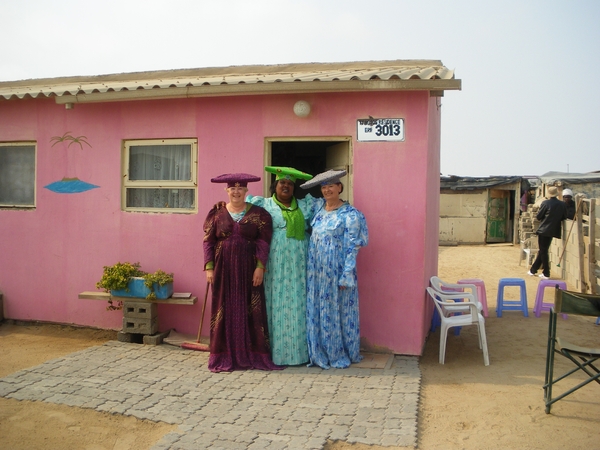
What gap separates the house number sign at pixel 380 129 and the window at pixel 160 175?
6.67 feet

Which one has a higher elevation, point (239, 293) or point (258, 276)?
point (258, 276)

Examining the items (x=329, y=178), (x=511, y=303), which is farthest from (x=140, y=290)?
(x=511, y=303)

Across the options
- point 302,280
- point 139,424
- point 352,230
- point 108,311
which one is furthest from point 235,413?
point 108,311

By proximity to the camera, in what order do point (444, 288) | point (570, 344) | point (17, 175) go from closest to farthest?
1. point (570, 344)
2. point (444, 288)
3. point (17, 175)

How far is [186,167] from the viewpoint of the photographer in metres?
7.00

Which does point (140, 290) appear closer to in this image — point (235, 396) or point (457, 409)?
point (235, 396)

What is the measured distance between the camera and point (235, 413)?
185 inches

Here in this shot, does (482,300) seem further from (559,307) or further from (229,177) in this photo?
(229,177)

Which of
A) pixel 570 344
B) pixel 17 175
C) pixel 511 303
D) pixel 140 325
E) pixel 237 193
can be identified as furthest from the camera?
pixel 511 303

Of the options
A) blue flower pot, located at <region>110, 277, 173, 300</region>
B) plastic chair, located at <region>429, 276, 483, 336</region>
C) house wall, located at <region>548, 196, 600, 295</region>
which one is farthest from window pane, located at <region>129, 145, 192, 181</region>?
house wall, located at <region>548, 196, 600, 295</region>

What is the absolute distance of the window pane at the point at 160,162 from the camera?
23.0ft

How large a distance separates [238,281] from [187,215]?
1.42m

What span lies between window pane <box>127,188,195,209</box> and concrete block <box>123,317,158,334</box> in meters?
1.41

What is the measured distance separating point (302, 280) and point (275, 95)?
84.2 inches
